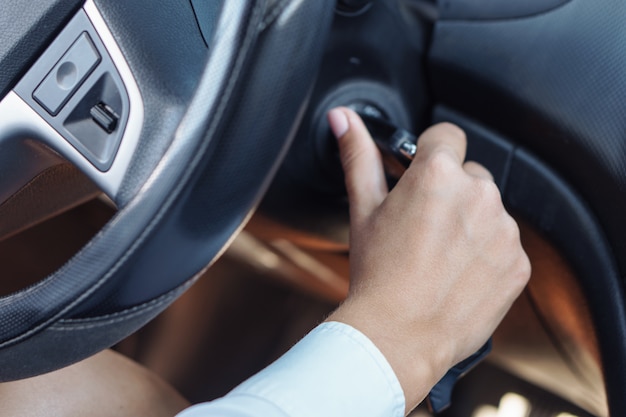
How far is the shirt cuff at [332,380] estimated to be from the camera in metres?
0.50

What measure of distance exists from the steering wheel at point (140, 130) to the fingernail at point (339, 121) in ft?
0.59

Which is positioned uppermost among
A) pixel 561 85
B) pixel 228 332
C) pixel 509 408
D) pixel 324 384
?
pixel 561 85

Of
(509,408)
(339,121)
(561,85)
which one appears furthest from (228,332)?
(561,85)

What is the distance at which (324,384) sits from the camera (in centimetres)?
52

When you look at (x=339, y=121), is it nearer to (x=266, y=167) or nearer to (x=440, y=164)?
(x=440, y=164)

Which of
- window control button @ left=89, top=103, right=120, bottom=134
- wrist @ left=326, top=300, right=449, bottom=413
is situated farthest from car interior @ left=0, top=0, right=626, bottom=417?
wrist @ left=326, top=300, right=449, bottom=413

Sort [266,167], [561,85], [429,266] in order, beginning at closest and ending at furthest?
[266,167]
[429,266]
[561,85]

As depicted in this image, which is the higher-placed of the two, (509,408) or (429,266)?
(429,266)

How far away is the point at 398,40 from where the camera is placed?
79 cm

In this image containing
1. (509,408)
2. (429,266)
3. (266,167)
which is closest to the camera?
(266,167)

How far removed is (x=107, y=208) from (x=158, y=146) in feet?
1.91

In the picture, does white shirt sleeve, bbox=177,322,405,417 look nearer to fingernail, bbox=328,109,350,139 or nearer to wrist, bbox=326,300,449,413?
wrist, bbox=326,300,449,413

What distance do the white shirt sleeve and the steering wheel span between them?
0.08 metres

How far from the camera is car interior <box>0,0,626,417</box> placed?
A: 1.43ft
